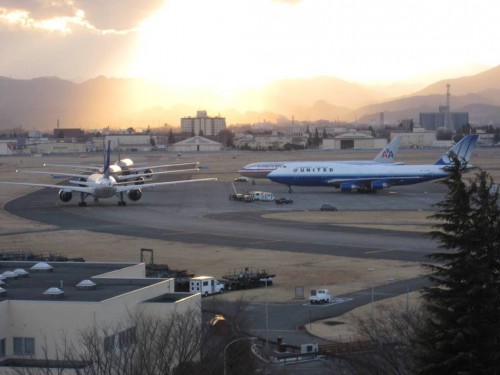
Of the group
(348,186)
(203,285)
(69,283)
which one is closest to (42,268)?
(69,283)

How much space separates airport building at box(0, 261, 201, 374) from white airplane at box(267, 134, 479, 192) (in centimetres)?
7551

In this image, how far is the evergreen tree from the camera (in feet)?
58.4

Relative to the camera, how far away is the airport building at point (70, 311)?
984 inches

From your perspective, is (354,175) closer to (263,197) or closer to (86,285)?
(263,197)

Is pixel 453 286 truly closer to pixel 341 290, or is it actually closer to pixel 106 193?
pixel 341 290

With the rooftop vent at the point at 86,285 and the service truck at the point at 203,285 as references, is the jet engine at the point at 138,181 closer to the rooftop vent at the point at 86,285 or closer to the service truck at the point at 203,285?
the service truck at the point at 203,285

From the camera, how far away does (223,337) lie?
2658 centimetres

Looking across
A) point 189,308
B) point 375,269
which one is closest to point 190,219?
point 375,269

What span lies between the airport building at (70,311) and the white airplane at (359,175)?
2973 inches

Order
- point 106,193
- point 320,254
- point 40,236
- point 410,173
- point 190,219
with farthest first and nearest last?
1. point 410,173
2. point 106,193
3. point 190,219
4. point 40,236
5. point 320,254

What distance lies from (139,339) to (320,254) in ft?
108

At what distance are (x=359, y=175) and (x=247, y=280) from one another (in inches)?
2402

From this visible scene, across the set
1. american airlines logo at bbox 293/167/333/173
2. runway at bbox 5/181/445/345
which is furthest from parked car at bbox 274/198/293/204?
american airlines logo at bbox 293/167/333/173

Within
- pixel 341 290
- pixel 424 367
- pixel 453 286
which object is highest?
pixel 453 286
